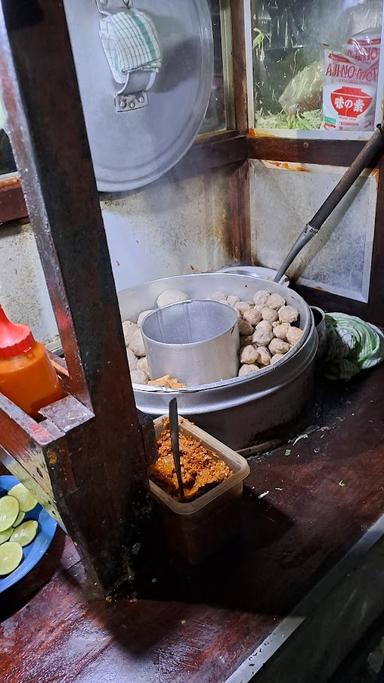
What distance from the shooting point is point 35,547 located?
5.01ft

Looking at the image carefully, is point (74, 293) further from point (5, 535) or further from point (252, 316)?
point (252, 316)

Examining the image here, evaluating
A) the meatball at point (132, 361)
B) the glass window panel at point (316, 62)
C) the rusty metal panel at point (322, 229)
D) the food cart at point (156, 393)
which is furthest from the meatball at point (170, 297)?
the glass window panel at point (316, 62)

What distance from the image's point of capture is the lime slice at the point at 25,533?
5.15ft

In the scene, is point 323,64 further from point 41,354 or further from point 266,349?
point 41,354

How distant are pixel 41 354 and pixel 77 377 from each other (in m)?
0.17

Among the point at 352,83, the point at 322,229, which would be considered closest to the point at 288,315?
the point at 322,229

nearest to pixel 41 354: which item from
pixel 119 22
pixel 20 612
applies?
pixel 20 612

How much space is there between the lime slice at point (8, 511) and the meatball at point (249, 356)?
3.53 ft

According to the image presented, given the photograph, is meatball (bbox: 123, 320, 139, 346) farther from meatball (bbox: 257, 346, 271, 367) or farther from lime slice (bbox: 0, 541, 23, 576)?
lime slice (bbox: 0, 541, 23, 576)

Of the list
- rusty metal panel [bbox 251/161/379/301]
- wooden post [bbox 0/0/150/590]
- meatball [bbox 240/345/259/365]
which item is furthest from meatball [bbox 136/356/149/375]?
rusty metal panel [bbox 251/161/379/301]

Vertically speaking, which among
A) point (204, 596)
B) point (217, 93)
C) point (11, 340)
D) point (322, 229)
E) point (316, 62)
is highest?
point (316, 62)

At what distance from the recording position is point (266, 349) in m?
2.30

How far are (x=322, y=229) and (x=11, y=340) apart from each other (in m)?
2.21

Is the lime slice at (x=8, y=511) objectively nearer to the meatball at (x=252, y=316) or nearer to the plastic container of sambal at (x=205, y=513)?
the plastic container of sambal at (x=205, y=513)
